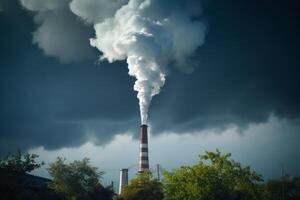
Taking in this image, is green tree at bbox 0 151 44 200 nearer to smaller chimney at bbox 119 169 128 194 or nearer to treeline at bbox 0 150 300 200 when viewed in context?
treeline at bbox 0 150 300 200

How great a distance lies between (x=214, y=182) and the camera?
3656 centimetres

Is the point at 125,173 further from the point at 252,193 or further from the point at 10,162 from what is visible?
the point at 10,162

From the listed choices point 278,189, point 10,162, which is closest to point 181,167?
point 10,162

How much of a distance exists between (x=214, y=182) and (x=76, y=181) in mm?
18994

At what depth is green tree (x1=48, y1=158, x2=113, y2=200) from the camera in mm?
40581

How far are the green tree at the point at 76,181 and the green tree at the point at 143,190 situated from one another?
380 centimetres

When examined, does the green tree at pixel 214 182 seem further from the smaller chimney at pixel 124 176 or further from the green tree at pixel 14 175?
the smaller chimney at pixel 124 176

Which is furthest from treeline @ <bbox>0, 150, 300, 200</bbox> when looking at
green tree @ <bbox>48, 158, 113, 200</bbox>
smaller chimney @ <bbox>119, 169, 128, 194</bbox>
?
smaller chimney @ <bbox>119, 169, 128, 194</bbox>

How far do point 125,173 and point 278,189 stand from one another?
1416 inches

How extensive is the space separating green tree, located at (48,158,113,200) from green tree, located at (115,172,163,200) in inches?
150

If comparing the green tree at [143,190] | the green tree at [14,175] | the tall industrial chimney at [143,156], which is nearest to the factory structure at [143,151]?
the tall industrial chimney at [143,156]

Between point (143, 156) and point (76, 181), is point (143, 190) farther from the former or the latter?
point (143, 156)

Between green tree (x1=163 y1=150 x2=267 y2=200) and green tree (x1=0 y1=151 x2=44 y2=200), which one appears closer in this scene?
green tree (x1=0 y1=151 x2=44 y2=200)

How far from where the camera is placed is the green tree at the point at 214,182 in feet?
119
